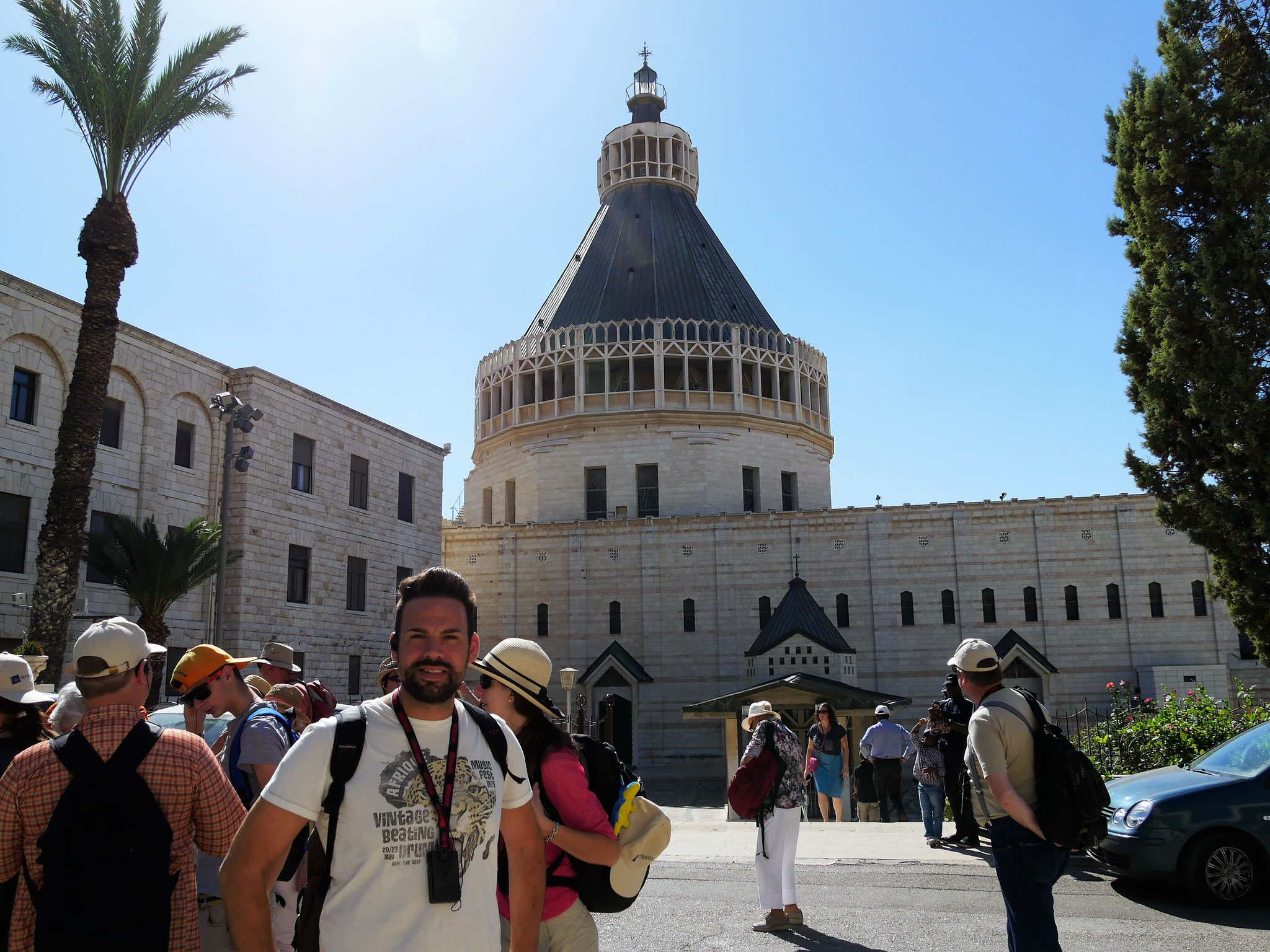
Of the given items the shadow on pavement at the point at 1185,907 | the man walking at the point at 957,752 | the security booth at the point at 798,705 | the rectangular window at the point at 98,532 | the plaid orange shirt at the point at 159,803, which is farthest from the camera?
the security booth at the point at 798,705

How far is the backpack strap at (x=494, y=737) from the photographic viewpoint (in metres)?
3.43

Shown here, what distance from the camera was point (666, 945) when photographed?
767 centimetres

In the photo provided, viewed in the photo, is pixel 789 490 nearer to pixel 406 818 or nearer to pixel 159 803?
pixel 159 803

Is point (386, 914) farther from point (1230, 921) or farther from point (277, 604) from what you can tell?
point (277, 604)

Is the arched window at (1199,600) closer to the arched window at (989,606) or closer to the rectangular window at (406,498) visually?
the arched window at (989,606)

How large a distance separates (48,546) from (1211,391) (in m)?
18.6

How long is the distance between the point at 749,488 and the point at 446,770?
132 ft

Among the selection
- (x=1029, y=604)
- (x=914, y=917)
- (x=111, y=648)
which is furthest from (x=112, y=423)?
(x=1029, y=604)

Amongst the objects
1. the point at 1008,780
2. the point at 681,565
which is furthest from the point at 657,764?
the point at 1008,780

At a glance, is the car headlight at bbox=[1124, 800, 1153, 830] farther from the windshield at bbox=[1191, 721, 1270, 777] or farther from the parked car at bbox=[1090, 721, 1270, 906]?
the windshield at bbox=[1191, 721, 1270, 777]

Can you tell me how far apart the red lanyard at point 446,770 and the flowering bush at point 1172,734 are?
12395mm

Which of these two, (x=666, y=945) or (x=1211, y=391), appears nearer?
(x=666, y=945)

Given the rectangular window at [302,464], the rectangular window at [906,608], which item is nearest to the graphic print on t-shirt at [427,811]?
the rectangular window at [302,464]

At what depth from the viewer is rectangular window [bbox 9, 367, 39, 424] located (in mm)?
19953
